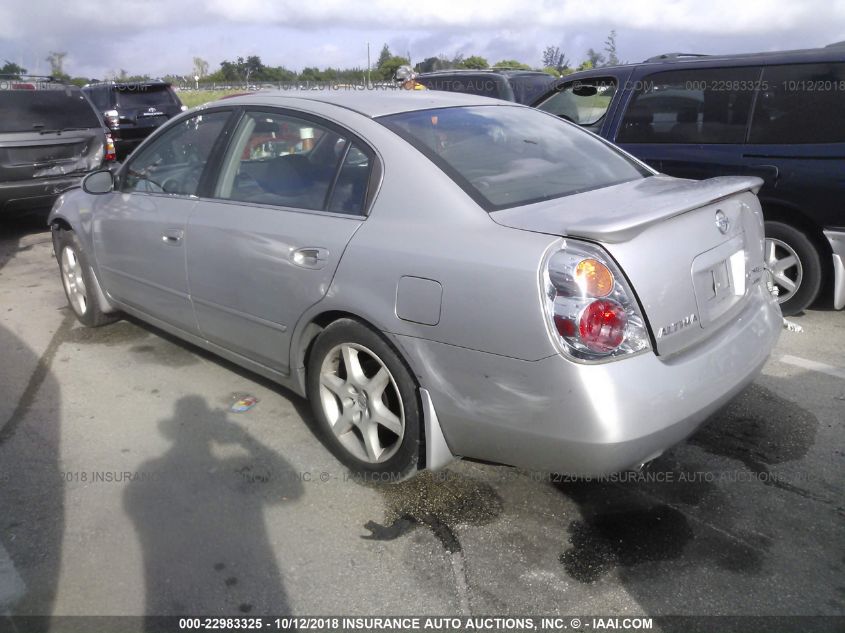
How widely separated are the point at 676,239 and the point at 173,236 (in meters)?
2.61

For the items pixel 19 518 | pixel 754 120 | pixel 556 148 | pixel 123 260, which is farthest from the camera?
pixel 754 120

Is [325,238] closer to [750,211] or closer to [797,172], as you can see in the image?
[750,211]

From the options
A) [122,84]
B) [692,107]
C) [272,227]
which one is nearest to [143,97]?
[122,84]

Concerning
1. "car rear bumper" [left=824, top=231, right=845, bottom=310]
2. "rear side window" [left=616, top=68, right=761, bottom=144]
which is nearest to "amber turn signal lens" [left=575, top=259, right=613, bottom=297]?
"car rear bumper" [left=824, top=231, right=845, bottom=310]

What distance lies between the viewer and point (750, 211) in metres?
3.17

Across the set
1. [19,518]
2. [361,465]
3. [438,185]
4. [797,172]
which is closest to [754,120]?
[797,172]

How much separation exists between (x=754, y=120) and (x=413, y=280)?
135 inches

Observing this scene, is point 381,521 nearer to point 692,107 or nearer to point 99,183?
point 99,183

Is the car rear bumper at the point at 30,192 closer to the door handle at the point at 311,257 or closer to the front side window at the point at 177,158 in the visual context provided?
the front side window at the point at 177,158

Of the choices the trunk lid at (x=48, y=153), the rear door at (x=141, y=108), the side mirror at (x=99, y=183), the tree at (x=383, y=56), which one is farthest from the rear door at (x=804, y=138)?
the tree at (x=383, y=56)

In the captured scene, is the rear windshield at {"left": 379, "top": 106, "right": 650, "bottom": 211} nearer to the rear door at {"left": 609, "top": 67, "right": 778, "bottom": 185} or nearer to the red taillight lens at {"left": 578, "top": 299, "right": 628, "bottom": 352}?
the red taillight lens at {"left": 578, "top": 299, "right": 628, "bottom": 352}

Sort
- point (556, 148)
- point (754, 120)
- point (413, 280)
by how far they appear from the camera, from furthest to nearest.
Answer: point (754, 120) < point (556, 148) < point (413, 280)

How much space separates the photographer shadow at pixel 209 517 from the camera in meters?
2.57

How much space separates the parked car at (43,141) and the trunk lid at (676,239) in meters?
7.01
